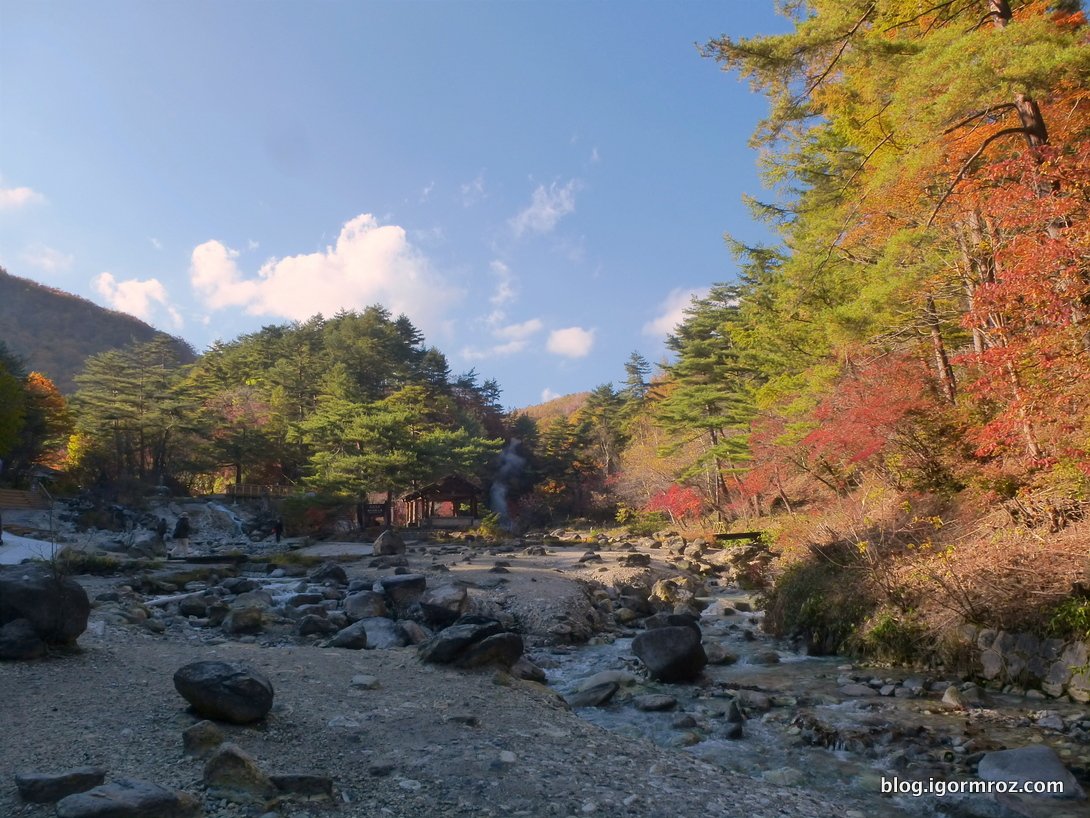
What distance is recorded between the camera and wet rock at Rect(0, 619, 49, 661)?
20.9 ft

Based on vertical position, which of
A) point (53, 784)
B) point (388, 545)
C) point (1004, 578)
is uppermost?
point (1004, 578)

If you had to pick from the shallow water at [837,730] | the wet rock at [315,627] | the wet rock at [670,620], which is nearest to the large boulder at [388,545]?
the wet rock at [315,627]

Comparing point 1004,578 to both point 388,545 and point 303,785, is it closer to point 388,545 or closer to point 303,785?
point 303,785

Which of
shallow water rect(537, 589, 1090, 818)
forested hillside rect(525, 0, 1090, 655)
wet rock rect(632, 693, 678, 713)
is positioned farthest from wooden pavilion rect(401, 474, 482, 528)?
wet rock rect(632, 693, 678, 713)

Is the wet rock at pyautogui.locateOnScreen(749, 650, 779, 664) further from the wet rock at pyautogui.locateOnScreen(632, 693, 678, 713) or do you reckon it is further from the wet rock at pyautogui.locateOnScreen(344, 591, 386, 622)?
the wet rock at pyautogui.locateOnScreen(344, 591, 386, 622)

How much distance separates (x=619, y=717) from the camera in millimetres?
6824

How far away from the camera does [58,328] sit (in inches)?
2899

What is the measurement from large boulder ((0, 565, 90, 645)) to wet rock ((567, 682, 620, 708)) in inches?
212

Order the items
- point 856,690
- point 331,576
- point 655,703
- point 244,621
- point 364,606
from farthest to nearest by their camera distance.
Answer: point 331,576 < point 364,606 < point 244,621 < point 856,690 < point 655,703

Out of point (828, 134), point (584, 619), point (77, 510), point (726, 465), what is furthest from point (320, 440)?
point (828, 134)

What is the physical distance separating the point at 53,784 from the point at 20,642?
3.91m

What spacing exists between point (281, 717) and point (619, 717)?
333 cm

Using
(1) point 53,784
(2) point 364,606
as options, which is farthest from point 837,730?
(2) point 364,606

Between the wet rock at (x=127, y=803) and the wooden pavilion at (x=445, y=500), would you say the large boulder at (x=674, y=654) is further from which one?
the wooden pavilion at (x=445, y=500)
